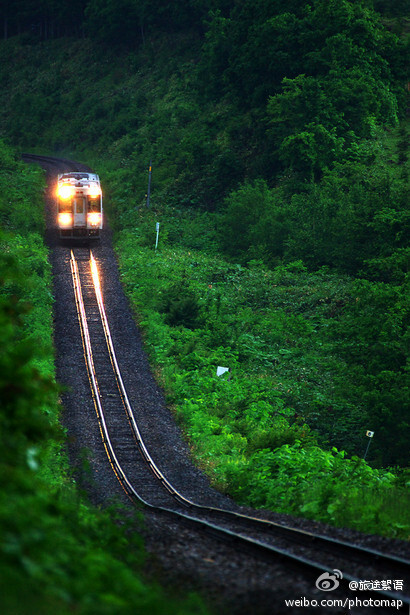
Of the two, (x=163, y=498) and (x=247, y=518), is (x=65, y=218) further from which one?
(x=247, y=518)

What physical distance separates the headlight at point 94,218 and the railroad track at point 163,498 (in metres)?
3.44

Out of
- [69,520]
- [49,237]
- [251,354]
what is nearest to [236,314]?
[251,354]

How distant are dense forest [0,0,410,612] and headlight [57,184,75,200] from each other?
3.39m

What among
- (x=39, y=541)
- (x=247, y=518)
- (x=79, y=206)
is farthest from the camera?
(x=79, y=206)

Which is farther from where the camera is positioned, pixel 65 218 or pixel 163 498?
pixel 65 218

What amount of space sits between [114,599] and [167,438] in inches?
589

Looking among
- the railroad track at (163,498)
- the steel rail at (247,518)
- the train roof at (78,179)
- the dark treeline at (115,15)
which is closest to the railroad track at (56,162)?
the dark treeline at (115,15)

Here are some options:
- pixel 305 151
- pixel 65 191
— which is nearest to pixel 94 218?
pixel 65 191

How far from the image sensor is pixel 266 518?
13.1 m

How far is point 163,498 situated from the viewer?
53.5ft

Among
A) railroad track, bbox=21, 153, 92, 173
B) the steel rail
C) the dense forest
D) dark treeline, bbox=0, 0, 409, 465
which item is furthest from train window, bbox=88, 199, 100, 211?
railroad track, bbox=21, 153, 92, 173

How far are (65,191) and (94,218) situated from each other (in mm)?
2213

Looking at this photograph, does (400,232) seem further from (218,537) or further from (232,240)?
(218,537)

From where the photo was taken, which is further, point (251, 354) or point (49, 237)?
point (49, 237)
